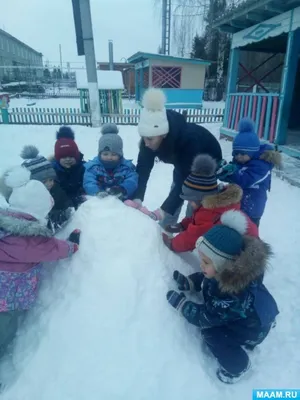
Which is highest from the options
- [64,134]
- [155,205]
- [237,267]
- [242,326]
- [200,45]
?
[200,45]

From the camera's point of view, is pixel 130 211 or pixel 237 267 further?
pixel 130 211

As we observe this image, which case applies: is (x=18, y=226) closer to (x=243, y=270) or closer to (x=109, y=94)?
(x=243, y=270)

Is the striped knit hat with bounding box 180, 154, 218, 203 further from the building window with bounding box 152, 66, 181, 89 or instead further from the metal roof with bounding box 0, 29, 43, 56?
the metal roof with bounding box 0, 29, 43, 56

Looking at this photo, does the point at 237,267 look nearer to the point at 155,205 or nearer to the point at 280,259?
the point at 280,259

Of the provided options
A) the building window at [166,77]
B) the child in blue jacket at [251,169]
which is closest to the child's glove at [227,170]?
the child in blue jacket at [251,169]

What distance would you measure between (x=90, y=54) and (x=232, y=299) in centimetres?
1016

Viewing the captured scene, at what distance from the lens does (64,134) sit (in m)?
2.94

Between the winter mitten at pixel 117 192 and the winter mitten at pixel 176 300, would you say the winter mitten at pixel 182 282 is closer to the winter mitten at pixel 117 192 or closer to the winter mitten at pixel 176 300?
the winter mitten at pixel 176 300

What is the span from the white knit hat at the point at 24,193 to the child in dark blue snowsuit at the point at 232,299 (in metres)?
1.02

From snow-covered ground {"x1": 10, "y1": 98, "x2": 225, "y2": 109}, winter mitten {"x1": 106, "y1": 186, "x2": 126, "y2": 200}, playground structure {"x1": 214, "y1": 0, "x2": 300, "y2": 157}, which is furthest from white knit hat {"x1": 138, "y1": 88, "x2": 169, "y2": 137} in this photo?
snow-covered ground {"x1": 10, "y1": 98, "x2": 225, "y2": 109}

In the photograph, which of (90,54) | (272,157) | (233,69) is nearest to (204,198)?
(272,157)

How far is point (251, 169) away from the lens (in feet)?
8.71

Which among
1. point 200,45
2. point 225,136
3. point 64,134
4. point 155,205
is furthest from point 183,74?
point 64,134

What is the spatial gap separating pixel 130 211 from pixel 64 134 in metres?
1.40
